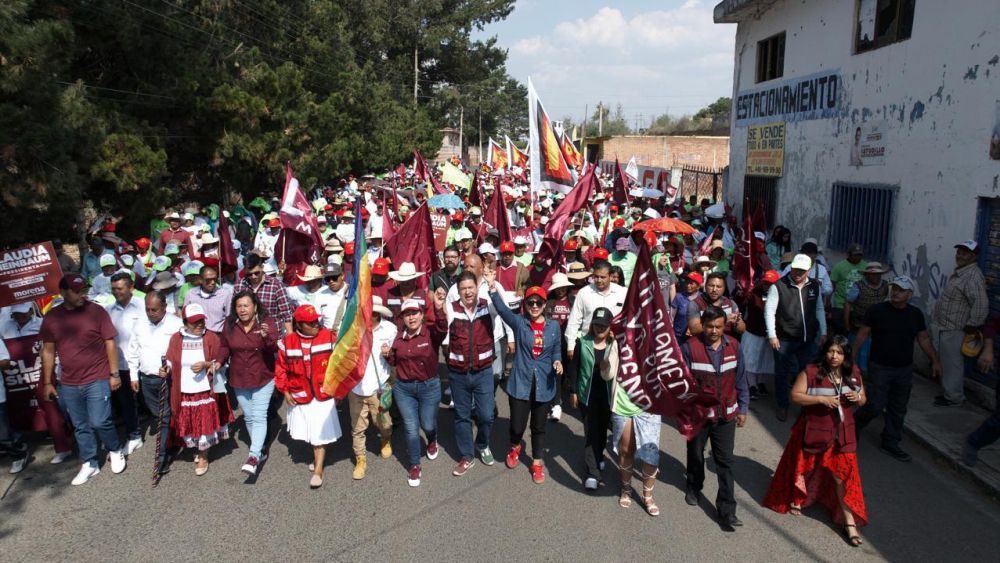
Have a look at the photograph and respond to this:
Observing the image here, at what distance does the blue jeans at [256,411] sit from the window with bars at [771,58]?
11601 millimetres

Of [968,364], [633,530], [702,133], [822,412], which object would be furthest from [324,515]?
[702,133]

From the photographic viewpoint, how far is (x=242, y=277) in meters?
7.50

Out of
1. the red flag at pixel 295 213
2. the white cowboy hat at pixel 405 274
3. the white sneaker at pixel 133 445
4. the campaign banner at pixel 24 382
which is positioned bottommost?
the white sneaker at pixel 133 445

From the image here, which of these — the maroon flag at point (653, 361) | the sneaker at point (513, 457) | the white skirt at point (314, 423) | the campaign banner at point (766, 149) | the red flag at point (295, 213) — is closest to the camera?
the maroon flag at point (653, 361)

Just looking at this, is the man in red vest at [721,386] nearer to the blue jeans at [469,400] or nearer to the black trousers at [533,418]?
the black trousers at [533,418]

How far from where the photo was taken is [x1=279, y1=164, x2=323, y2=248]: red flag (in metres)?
8.61

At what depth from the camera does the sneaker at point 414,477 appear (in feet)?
19.0

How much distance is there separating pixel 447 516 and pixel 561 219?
529 centimetres

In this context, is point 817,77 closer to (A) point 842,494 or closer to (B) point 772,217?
(B) point 772,217

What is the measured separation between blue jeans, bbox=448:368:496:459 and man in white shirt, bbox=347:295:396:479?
607 millimetres

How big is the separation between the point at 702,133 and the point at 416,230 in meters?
44.2

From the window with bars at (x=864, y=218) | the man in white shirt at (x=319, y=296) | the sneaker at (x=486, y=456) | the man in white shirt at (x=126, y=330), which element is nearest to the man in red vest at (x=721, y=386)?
the sneaker at (x=486, y=456)

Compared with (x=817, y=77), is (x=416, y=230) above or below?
below

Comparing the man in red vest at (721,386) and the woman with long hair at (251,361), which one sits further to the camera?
the woman with long hair at (251,361)
